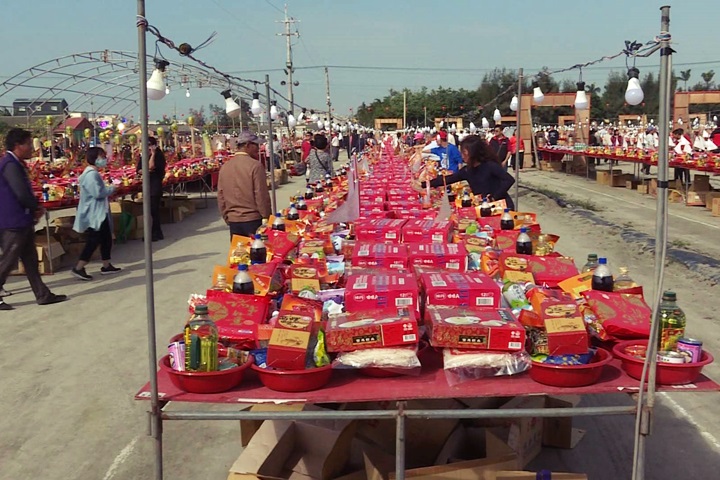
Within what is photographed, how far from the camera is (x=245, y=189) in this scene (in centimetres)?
614

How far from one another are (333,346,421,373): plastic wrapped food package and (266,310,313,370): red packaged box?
0.47 ft

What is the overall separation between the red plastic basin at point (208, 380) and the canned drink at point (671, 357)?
1510 millimetres

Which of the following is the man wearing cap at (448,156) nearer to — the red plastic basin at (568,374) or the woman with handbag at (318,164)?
the woman with handbag at (318,164)

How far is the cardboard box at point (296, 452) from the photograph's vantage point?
2.94m

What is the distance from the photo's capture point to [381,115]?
2534 inches

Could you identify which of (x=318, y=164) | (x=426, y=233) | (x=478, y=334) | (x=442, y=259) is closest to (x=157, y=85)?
(x=426, y=233)

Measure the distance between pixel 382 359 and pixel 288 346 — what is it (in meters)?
0.35

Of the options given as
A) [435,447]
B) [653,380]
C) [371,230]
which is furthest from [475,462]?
[371,230]

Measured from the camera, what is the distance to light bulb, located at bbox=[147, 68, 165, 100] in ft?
13.1

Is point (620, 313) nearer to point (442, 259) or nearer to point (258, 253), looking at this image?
point (442, 259)

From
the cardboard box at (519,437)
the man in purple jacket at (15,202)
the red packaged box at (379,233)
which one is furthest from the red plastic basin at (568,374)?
the man in purple jacket at (15,202)

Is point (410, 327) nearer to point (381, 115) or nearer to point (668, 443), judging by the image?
point (668, 443)

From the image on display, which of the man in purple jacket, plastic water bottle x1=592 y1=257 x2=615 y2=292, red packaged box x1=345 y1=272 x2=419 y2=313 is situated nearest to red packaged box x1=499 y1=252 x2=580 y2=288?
plastic water bottle x1=592 y1=257 x2=615 y2=292

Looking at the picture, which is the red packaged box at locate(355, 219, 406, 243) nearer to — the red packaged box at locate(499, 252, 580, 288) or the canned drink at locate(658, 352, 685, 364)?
the red packaged box at locate(499, 252, 580, 288)
